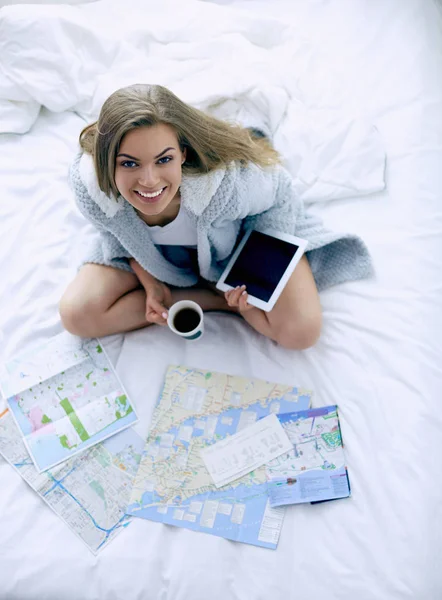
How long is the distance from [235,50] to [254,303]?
76 cm

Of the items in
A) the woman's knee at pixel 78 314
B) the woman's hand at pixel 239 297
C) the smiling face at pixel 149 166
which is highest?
the smiling face at pixel 149 166

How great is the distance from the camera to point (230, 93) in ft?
4.47

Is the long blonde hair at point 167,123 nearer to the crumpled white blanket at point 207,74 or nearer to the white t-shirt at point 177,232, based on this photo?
the white t-shirt at point 177,232

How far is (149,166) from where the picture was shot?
2.96 feet

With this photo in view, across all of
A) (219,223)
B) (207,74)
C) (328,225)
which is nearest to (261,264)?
(219,223)

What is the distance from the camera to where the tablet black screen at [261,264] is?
1.13 metres

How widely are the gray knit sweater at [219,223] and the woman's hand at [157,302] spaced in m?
0.03

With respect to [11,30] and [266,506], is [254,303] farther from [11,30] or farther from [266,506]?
[11,30]

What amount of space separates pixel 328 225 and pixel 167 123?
55cm

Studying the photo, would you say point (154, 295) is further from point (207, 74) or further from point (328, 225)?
point (207, 74)

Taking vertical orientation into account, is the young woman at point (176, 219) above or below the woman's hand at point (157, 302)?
above

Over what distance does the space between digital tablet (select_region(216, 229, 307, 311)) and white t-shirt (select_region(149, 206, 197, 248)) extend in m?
0.11

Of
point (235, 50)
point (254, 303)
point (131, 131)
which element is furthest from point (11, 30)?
point (254, 303)

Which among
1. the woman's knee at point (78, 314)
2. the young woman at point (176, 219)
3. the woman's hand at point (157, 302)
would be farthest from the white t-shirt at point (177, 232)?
the woman's knee at point (78, 314)
